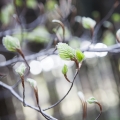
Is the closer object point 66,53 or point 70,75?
point 66,53

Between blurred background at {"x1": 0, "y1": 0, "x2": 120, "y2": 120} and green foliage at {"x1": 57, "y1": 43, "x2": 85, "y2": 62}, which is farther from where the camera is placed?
blurred background at {"x1": 0, "y1": 0, "x2": 120, "y2": 120}

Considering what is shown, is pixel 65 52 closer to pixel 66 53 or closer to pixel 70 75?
pixel 66 53

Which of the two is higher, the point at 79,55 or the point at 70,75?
the point at 79,55

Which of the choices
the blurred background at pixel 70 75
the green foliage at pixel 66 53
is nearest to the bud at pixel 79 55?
the green foliage at pixel 66 53

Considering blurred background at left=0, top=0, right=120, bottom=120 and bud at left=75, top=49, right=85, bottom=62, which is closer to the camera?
bud at left=75, top=49, right=85, bottom=62

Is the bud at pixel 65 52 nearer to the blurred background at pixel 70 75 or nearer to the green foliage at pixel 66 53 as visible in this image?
the green foliage at pixel 66 53

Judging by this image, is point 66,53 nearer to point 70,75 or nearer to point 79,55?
point 79,55

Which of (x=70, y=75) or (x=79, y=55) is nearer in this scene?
(x=79, y=55)

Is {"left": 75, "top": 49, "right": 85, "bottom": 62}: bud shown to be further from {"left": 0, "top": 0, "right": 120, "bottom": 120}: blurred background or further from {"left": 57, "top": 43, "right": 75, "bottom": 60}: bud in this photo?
{"left": 0, "top": 0, "right": 120, "bottom": 120}: blurred background

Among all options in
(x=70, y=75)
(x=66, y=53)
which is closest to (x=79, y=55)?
(x=66, y=53)

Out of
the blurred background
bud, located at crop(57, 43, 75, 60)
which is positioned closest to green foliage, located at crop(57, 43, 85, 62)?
bud, located at crop(57, 43, 75, 60)

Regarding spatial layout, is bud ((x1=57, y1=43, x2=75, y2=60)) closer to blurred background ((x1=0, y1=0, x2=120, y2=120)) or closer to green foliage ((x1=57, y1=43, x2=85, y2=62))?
green foliage ((x1=57, y1=43, x2=85, y2=62))

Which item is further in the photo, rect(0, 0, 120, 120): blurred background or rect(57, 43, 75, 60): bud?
rect(0, 0, 120, 120): blurred background
